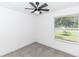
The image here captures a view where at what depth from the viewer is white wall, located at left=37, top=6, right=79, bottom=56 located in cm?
355

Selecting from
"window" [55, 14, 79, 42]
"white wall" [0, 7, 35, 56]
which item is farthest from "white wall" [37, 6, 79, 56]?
"white wall" [0, 7, 35, 56]

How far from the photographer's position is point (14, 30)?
411 cm

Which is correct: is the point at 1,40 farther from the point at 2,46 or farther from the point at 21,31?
the point at 21,31

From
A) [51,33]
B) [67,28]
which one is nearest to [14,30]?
[51,33]

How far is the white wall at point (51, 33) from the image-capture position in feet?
11.6

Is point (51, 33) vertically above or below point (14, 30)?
below

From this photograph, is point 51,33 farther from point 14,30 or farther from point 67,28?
point 14,30

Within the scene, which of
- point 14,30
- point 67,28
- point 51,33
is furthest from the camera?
point 51,33

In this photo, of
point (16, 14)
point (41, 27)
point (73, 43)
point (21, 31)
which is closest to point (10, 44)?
point (21, 31)

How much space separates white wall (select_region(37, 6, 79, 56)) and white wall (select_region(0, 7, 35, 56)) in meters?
0.64

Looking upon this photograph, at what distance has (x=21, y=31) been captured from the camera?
4.53 metres

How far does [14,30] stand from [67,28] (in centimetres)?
254

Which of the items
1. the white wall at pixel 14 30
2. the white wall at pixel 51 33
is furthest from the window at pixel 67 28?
the white wall at pixel 14 30

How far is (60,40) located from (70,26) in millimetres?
820
